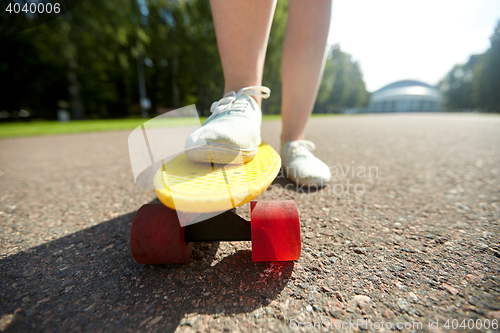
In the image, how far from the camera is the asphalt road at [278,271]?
22.4 inches

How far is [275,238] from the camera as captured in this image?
0.71 m

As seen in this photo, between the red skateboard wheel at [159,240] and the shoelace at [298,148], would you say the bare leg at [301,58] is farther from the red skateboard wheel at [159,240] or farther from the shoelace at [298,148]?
the red skateboard wheel at [159,240]

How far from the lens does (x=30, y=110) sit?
739 inches

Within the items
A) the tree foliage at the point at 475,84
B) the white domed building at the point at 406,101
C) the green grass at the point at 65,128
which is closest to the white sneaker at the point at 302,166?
the green grass at the point at 65,128

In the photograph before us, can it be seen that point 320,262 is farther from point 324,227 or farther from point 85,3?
point 85,3

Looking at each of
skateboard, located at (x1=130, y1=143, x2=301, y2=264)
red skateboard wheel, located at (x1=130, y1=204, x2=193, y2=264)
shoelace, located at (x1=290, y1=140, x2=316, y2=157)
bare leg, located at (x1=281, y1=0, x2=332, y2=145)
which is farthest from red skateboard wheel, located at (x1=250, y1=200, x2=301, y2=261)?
bare leg, located at (x1=281, y1=0, x2=332, y2=145)

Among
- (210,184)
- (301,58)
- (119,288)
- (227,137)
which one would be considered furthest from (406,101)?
(119,288)

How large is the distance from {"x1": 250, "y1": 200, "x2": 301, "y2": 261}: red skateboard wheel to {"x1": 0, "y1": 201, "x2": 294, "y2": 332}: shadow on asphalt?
0.19 ft

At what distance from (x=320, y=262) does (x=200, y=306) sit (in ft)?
1.21

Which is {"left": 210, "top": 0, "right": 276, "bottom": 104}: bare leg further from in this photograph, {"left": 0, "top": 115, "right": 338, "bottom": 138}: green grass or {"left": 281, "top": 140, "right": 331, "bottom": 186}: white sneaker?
{"left": 0, "top": 115, "right": 338, "bottom": 138}: green grass

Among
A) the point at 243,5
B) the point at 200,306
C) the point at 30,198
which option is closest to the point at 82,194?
the point at 30,198

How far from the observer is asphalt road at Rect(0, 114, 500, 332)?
57cm

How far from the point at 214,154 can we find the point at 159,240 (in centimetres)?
28

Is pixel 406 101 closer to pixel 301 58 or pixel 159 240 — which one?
pixel 301 58
